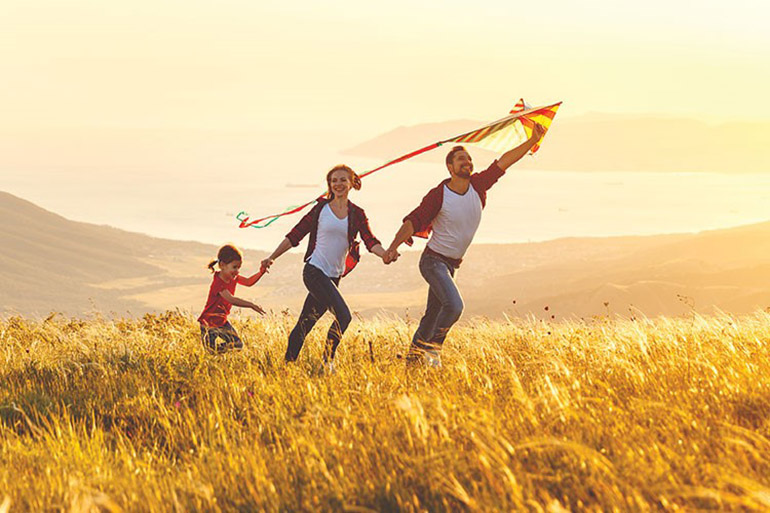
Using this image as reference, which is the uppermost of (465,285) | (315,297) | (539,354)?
(315,297)

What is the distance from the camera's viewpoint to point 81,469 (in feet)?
15.7

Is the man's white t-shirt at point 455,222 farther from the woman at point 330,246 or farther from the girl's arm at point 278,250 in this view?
the girl's arm at point 278,250

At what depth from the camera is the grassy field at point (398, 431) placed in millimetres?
3705

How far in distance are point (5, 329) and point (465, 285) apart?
139 meters

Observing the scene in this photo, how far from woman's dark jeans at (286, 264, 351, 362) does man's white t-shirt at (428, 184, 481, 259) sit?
3.31ft

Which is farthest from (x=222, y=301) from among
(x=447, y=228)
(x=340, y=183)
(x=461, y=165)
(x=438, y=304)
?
(x=461, y=165)

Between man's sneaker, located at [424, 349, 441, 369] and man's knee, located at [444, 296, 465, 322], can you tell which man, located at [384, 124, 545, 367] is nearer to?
man's knee, located at [444, 296, 465, 322]

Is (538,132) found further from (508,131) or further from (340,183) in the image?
(340,183)

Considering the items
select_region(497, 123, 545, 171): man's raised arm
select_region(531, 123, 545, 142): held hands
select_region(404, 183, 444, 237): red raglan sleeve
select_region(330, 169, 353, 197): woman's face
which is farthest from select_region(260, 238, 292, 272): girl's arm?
select_region(531, 123, 545, 142): held hands

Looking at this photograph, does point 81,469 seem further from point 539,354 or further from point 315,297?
point 539,354

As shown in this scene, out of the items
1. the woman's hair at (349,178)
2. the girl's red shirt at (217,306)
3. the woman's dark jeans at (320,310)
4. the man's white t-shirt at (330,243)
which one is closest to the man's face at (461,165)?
the woman's hair at (349,178)

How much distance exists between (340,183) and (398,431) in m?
3.87

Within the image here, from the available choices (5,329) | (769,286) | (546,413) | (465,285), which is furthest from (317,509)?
(465,285)

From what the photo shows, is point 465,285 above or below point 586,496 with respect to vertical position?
below
